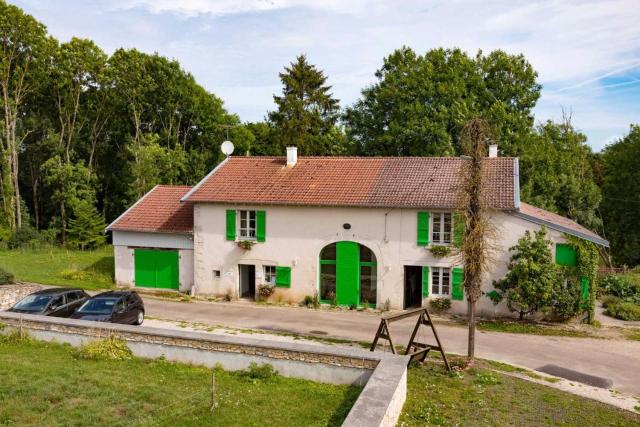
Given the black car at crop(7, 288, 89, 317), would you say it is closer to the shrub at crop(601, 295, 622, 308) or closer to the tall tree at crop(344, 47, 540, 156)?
the shrub at crop(601, 295, 622, 308)

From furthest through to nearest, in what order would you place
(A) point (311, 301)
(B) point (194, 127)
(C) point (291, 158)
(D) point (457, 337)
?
1. (B) point (194, 127)
2. (C) point (291, 158)
3. (A) point (311, 301)
4. (D) point (457, 337)

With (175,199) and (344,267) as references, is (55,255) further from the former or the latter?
(344,267)

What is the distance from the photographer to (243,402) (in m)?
10.3

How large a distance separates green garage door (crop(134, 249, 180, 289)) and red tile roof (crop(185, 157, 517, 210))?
344 cm

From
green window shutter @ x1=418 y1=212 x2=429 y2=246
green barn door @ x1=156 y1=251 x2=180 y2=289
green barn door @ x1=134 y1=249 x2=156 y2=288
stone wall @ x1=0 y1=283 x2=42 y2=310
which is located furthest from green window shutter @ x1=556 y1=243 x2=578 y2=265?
stone wall @ x1=0 y1=283 x2=42 y2=310

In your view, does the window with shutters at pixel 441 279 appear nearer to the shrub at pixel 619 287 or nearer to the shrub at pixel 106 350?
the shrub at pixel 619 287

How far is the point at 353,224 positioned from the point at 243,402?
505 inches

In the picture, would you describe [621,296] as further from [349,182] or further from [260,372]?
[260,372]

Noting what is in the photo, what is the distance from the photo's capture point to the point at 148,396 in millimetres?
10445

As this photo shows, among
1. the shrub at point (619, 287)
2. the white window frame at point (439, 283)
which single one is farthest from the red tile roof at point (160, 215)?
the shrub at point (619, 287)

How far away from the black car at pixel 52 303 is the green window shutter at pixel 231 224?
7.18 meters

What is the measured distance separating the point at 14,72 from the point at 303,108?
2127 cm

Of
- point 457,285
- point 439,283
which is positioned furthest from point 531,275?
point 439,283

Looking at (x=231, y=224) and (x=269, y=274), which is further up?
(x=231, y=224)
